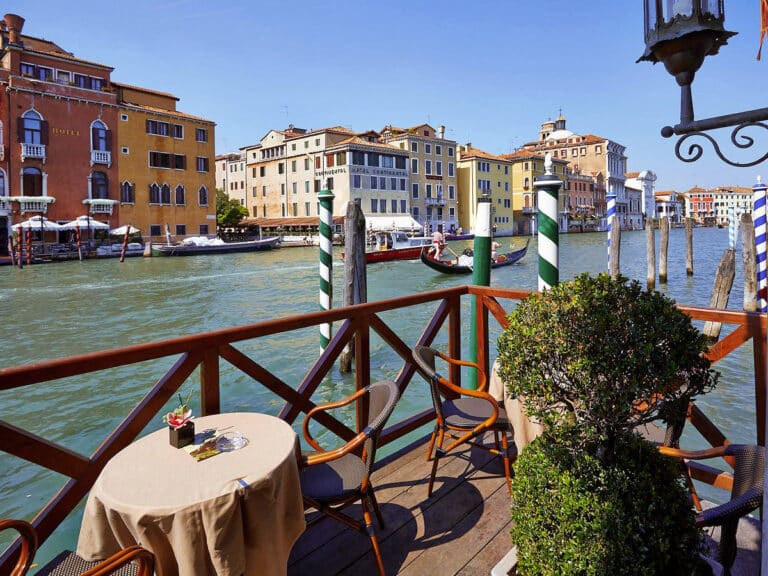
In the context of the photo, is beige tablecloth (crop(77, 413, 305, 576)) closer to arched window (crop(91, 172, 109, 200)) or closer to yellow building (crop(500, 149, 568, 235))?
arched window (crop(91, 172, 109, 200))

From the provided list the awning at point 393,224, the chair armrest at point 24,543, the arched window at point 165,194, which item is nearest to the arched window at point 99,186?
the arched window at point 165,194

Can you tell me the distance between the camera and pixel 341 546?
7.68ft

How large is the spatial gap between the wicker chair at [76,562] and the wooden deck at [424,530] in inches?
30.6

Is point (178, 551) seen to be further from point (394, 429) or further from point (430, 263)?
point (430, 263)

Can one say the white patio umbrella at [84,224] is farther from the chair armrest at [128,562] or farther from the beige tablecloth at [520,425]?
the chair armrest at [128,562]

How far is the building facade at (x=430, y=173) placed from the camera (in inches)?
1924

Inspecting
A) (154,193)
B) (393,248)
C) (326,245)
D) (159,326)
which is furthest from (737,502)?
(154,193)

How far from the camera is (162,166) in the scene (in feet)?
114

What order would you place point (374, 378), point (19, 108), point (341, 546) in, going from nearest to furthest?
point (341, 546) → point (374, 378) → point (19, 108)

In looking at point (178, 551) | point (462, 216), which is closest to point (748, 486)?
point (178, 551)

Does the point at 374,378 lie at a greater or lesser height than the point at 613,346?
lesser

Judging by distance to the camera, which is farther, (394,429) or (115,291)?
(115,291)

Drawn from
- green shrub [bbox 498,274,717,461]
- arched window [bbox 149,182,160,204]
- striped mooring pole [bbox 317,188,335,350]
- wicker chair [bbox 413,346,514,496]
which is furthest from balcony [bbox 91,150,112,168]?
green shrub [bbox 498,274,717,461]

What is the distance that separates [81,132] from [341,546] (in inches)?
1366
